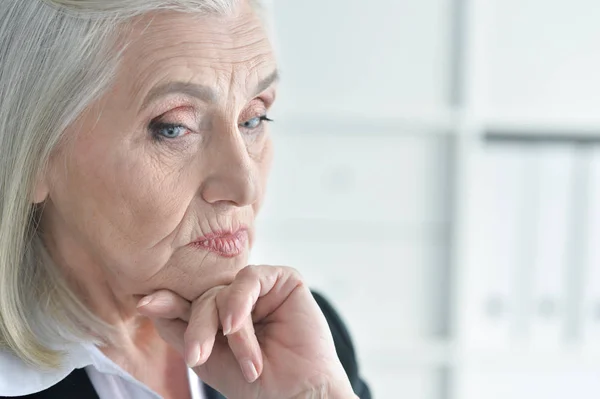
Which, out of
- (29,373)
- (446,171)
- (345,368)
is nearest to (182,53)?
(29,373)

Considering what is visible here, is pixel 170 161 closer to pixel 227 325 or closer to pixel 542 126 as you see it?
pixel 227 325

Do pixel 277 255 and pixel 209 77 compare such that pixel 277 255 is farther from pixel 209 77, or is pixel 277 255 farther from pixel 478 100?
pixel 209 77

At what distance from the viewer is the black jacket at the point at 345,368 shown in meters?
1.08

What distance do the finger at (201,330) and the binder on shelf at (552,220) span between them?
1572 millimetres

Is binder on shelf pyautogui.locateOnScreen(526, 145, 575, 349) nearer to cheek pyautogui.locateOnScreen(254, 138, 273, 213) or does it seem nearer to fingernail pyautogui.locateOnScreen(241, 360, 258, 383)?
cheek pyautogui.locateOnScreen(254, 138, 273, 213)

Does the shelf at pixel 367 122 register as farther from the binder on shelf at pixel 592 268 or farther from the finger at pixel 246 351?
the finger at pixel 246 351

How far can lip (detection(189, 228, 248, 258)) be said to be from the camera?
1044 mm

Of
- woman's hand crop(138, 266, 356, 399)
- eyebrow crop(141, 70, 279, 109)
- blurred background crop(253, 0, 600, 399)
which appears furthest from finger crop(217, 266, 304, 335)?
blurred background crop(253, 0, 600, 399)

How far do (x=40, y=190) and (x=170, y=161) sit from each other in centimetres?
18

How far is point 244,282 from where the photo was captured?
102 cm

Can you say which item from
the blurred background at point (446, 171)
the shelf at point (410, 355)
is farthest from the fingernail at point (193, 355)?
the shelf at point (410, 355)

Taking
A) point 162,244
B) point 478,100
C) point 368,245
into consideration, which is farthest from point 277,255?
point 162,244

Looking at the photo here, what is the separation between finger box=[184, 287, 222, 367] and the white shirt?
6.6 inches

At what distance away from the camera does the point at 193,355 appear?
3.11ft
